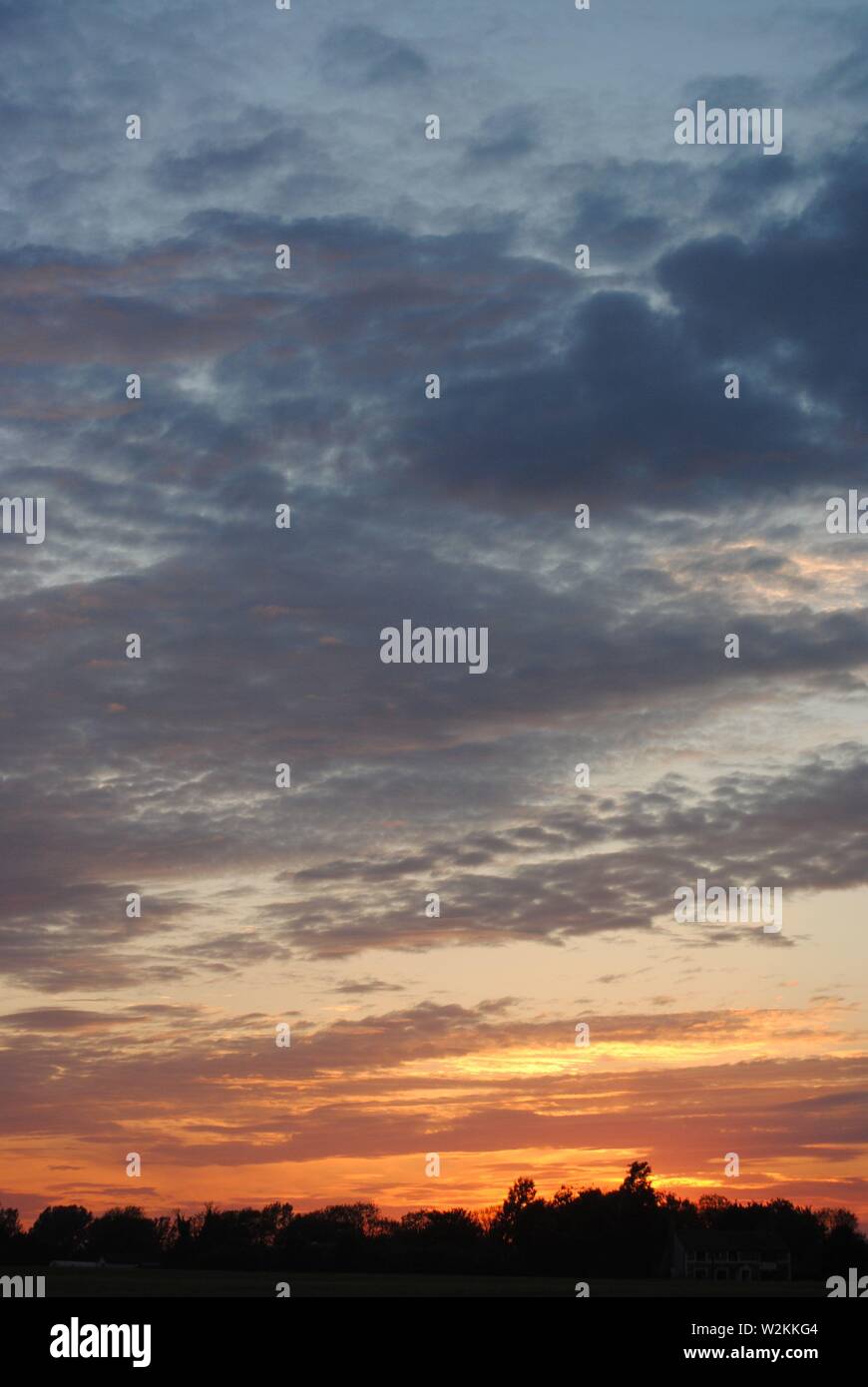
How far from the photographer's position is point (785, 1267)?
175 metres

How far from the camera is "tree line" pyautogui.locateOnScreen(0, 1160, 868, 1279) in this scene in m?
145

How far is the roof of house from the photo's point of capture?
17250cm

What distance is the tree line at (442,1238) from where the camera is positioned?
145 m

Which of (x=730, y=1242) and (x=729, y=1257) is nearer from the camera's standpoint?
(x=729, y=1257)

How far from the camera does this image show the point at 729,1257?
6845 inches

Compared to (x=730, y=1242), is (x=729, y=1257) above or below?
below

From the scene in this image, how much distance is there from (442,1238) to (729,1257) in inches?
1387

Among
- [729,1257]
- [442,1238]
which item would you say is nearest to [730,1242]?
[729,1257]

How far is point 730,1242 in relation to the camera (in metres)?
176

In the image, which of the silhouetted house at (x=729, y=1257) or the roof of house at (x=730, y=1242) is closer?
the silhouetted house at (x=729, y=1257)

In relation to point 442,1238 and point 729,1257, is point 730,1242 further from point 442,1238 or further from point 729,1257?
point 442,1238

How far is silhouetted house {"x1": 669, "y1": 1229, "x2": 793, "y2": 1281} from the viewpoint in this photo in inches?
6654

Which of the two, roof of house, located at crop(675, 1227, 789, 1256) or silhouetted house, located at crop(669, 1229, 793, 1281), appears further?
roof of house, located at crop(675, 1227, 789, 1256)
